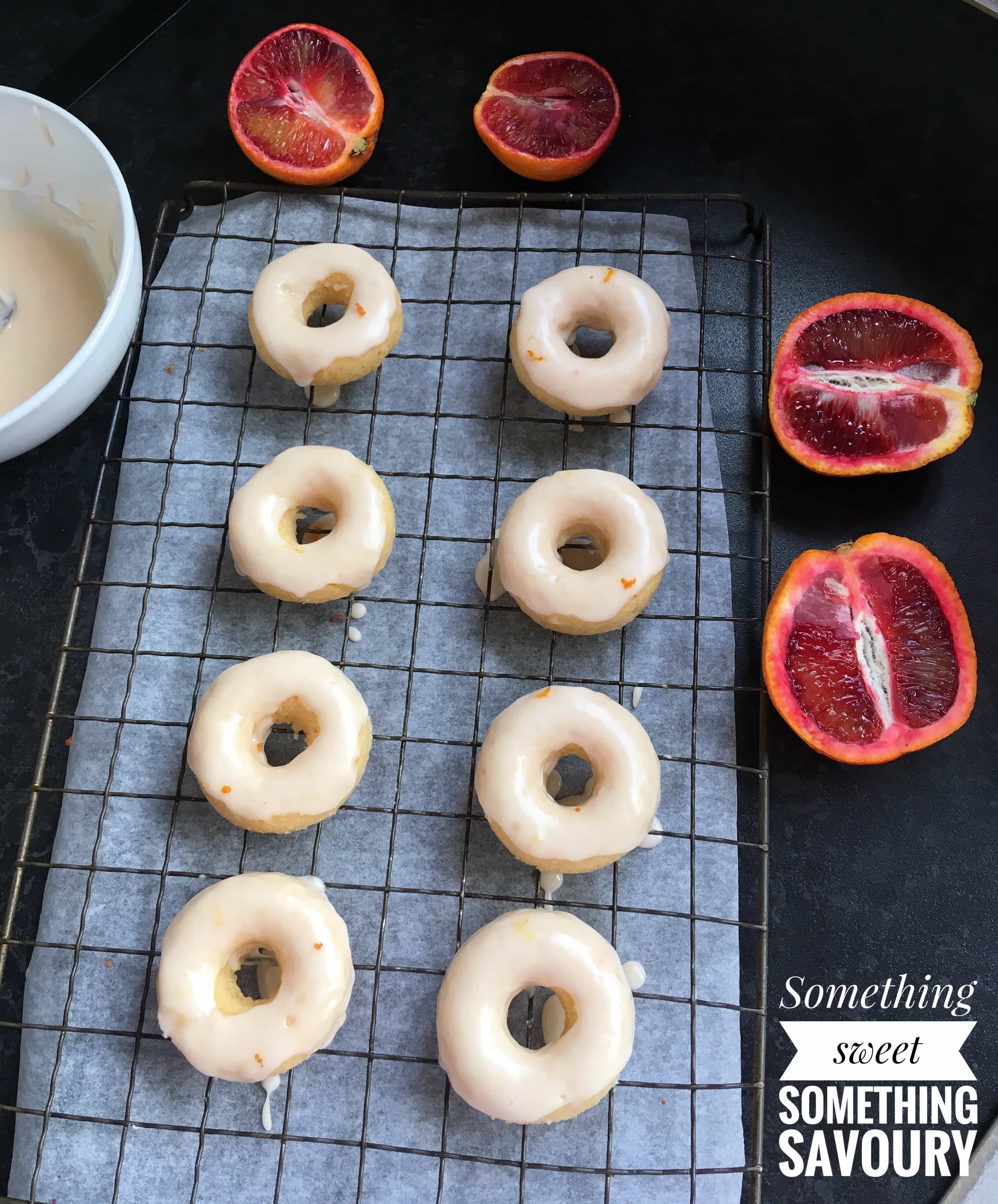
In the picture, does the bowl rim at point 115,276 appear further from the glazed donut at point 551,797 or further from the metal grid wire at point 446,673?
the glazed donut at point 551,797

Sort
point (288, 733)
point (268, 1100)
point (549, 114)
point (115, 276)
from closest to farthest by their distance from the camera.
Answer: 1. point (268, 1100)
2. point (288, 733)
3. point (115, 276)
4. point (549, 114)

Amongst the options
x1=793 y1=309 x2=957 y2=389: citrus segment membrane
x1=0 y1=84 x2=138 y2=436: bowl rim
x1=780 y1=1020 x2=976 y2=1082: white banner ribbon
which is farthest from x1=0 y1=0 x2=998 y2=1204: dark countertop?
x1=0 y1=84 x2=138 y2=436: bowl rim

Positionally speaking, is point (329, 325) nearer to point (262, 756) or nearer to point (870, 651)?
point (262, 756)

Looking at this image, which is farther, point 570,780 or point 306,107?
point 306,107

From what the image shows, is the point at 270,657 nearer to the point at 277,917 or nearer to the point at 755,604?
the point at 277,917

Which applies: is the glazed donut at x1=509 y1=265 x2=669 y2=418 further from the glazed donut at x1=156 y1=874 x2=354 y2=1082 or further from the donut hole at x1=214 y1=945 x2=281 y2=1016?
the donut hole at x1=214 y1=945 x2=281 y2=1016

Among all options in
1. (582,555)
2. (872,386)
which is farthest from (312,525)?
(872,386)

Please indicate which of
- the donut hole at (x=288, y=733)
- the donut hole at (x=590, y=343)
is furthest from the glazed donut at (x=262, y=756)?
the donut hole at (x=590, y=343)
